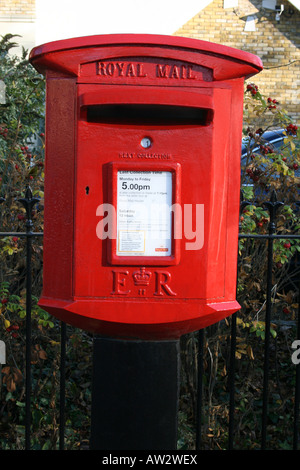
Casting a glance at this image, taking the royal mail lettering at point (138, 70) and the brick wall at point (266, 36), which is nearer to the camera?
the royal mail lettering at point (138, 70)

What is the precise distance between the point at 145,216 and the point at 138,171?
147 millimetres

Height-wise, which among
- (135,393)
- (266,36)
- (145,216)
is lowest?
(135,393)

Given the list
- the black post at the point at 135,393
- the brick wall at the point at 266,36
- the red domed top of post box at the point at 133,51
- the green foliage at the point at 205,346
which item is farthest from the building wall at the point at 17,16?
the black post at the point at 135,393

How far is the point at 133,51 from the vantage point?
5.75ft

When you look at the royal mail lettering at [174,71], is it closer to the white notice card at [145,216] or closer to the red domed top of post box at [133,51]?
the red domed top of post box at [133,51]

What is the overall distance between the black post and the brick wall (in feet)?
39.4

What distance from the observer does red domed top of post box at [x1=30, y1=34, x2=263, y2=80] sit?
175 cm

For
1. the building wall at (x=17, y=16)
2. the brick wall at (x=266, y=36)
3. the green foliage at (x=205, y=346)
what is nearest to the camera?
the green foliage at (x=205, y=346)

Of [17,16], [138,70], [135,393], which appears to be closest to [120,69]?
[138,70]

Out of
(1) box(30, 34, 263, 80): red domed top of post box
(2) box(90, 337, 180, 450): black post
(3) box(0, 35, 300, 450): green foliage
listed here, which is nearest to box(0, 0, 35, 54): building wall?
(3) box(0, 35, 300, 450): green foliage

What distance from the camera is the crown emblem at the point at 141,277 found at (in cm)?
180

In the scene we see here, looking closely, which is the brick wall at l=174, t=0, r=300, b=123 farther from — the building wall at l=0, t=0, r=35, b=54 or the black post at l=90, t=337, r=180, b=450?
the black post at l=90, t=337, r=180, b=450

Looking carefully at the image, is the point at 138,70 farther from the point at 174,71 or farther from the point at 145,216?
the point at 145,216

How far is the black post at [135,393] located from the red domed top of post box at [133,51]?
0.96m
